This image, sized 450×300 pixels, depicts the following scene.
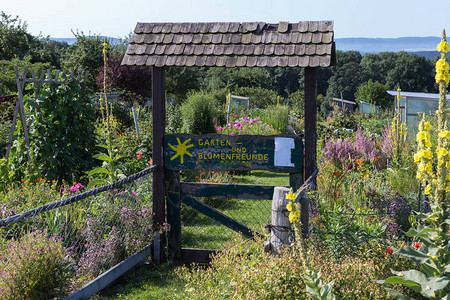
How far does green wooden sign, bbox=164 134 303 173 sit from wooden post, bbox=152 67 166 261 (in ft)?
0.27

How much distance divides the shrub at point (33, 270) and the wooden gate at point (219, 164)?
72.5 inches

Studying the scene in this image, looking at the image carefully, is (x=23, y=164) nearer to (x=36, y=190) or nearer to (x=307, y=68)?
(x=36, y=190)

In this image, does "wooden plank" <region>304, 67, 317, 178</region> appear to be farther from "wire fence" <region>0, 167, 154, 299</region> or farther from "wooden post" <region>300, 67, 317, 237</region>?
"wire fence" <region>0, 167, 154, 299</region>

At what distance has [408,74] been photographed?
217 feet

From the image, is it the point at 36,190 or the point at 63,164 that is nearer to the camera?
the point at 36,190

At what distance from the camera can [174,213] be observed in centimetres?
584

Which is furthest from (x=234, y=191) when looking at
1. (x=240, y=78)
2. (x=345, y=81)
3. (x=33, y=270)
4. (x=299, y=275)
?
(x=345, y=81)

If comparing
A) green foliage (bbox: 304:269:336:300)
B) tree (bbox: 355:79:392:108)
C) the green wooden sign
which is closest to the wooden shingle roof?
the green wooden sign

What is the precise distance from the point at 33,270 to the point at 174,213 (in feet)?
7.15

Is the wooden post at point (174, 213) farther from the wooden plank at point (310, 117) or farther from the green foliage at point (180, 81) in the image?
the green foliage at point (180, 81)

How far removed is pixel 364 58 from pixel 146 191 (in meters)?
75.7

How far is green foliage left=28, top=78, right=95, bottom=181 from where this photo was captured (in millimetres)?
7719

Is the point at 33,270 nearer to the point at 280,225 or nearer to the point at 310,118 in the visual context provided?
the point at 280,225

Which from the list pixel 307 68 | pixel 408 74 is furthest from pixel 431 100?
pixel 408 74
